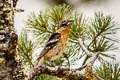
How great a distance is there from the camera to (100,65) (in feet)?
4.98

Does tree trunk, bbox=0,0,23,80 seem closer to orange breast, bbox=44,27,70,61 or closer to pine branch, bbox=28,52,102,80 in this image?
pine branch, bbox=28,52,102,80

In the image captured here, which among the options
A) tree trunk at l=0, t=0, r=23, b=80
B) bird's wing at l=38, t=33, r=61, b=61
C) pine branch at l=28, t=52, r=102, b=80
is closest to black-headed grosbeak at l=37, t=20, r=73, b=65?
bird's wing at l=38, t=33, r=61, b=61

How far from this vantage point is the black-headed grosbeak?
1567mm

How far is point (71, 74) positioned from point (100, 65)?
47 centimetres

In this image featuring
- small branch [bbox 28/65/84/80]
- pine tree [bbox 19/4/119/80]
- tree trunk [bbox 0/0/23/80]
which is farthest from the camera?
pine tree [bbox 19/4/119/80]

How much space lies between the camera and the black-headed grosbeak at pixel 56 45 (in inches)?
61.7

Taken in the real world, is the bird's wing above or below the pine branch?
above

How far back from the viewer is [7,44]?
0.79 m

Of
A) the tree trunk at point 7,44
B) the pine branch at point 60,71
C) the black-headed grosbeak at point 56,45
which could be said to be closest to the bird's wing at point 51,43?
the black-headed grosbeak at point 56,45

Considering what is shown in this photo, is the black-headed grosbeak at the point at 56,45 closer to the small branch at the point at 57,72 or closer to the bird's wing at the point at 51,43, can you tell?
the bird's wing at the point at 51,43

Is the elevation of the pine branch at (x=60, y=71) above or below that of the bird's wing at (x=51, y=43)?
below

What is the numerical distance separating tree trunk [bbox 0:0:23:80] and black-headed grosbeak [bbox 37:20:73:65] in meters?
0.68

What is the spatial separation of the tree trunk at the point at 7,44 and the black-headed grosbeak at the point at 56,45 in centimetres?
68

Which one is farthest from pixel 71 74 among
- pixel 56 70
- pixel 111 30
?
pixel 111 30
